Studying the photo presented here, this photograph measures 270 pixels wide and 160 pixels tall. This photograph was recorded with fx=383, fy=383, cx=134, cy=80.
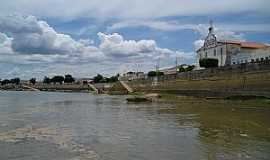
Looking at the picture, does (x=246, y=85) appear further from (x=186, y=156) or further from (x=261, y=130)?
(x=186, y=156)

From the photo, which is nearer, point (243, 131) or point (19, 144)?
point (19, 144)

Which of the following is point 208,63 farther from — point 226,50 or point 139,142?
point 139,142

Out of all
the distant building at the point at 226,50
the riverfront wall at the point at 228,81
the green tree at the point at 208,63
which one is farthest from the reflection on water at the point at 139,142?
the green tree at the point at 208,63

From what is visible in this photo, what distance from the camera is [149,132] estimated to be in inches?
914

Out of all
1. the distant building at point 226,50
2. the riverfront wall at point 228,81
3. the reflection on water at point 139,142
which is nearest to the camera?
the reflection on water at point 139,142

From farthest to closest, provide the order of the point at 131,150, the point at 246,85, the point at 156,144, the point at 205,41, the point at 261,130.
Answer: the point at 205,41, the point at 246,85, the point at 261,130, the point at 156,144, the point at 131,150

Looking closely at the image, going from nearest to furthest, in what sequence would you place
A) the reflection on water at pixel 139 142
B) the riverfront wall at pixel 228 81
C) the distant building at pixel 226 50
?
the reflection on water at pixel 139 142, the riverfront wall at pixel 228 81, the distant building at pixel 226 50

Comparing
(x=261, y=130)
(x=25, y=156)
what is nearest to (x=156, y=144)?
(x=25, y=156)

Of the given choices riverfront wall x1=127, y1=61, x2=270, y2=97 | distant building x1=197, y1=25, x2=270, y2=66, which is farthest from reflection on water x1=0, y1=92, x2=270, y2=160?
distant building x1=197, y1=25, x2=270, y2=66

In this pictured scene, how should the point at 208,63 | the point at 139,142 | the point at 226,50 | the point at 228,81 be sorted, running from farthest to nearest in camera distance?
the point at 226,50, the point at 208,63, the point at 228,81, the point at 139,142

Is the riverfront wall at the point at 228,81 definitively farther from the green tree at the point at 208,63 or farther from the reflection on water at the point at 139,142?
the reflection on water at the point at 139,142

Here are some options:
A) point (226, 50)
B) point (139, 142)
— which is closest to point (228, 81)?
point (226, 50)

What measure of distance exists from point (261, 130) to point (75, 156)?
12.5 m

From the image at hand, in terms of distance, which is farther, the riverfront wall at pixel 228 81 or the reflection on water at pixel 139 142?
the riverfront wall at pixel 228 81
